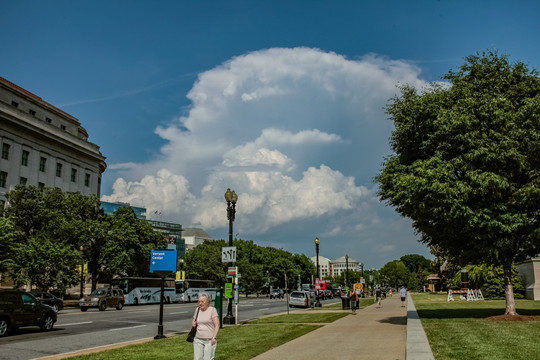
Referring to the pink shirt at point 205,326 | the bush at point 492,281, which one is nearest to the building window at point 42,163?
the bush at point 492,281

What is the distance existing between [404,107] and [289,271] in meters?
102

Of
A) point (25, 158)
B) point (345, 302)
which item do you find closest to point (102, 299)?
point (345, 302)

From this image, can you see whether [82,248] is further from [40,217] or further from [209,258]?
[209,258]

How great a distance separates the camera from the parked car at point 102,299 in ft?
130

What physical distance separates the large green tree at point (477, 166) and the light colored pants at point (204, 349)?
12.1 meters

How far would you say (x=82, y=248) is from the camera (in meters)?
50.2

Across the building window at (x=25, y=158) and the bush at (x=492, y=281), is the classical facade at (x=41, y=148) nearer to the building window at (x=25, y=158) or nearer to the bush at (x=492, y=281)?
the building window at (x=25, y=158)

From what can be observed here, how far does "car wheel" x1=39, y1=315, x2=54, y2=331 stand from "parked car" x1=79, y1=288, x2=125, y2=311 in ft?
64.8

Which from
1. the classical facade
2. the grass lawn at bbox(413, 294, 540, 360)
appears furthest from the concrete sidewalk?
the classical facade

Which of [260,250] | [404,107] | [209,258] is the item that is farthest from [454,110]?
[260,250]

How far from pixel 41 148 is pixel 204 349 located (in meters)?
64.4

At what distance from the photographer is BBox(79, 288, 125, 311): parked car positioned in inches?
1564

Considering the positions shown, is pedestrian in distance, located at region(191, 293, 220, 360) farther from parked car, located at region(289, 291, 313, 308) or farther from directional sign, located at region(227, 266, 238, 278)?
parked car, located at region(289, 291, 313, 308)

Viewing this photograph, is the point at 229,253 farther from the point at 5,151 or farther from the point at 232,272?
the point at 5,151
